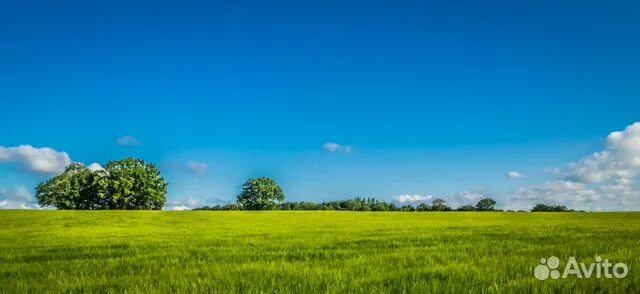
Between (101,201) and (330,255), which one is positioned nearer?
(330,255)

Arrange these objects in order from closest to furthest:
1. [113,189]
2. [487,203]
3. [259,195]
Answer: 1. [113,189]
2. [259,195]
3. [487,203]

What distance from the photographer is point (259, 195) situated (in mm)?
140125

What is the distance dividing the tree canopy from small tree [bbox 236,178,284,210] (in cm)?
2811

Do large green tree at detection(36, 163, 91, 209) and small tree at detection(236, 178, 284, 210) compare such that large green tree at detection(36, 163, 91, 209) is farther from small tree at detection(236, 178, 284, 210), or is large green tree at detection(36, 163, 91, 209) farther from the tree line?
small tree at detection(236, 178, 284, 210)

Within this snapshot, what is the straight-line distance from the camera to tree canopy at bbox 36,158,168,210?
111 meters

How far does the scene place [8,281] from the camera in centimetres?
908

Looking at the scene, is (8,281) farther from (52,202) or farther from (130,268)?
(52,202)

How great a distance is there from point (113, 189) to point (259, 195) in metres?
42.1

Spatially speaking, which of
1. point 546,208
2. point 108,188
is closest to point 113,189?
point 108,188

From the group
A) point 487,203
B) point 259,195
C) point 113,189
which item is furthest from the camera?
point 487,203

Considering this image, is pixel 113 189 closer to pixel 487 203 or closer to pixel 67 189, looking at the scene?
pixel 67 189

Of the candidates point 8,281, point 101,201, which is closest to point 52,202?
point 101,201

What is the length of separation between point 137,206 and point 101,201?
8289 mm

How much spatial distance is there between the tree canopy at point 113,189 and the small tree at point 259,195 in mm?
28114
